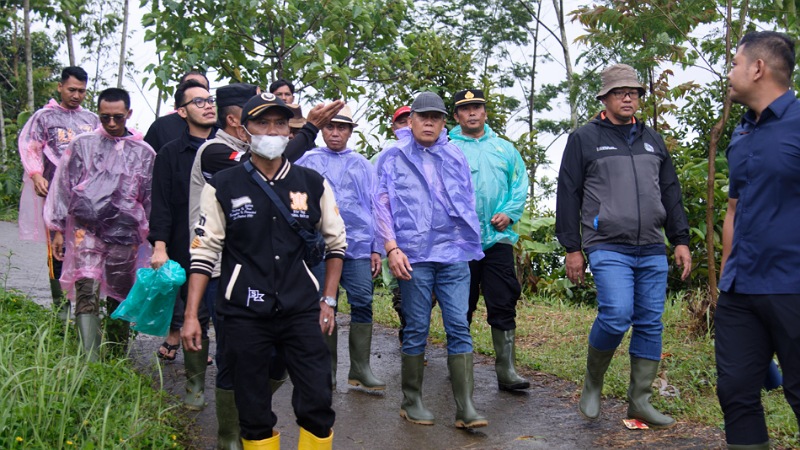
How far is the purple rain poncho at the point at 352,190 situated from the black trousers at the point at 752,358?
3.11 meters

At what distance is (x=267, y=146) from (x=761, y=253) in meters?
2.48

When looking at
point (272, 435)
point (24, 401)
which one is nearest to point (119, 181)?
point (24, 401)

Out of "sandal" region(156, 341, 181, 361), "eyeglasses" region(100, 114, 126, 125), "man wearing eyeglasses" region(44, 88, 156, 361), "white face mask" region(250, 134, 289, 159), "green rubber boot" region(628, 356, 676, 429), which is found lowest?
"sandal" region(156, 341, 181, 361)

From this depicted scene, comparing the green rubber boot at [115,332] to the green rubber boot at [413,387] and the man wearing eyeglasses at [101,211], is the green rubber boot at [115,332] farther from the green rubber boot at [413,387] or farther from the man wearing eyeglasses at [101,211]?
the green rubber boot at [413,387]

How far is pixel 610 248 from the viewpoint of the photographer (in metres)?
5.66

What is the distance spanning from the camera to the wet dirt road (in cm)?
541

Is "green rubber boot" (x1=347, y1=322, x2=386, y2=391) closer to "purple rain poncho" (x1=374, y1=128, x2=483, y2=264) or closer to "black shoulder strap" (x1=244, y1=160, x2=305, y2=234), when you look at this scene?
"purple rain poncho" (x1=374, y1=128, x2=483, y2=264)

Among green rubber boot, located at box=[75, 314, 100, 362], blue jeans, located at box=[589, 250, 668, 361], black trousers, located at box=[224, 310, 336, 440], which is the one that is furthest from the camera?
green rubber boot, located at box=[75, 314, 100, 362]

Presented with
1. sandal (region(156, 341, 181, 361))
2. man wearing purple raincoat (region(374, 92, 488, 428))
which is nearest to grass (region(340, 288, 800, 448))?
man wearing purple raincoat (region(374, 92, 488, 428))

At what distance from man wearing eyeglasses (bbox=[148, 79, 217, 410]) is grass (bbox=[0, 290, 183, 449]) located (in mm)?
287

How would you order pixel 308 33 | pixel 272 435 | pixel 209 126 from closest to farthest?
pixel 272 435 → pixel 209 126 → pixel 308 33

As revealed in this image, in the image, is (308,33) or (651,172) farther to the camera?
(308,33)

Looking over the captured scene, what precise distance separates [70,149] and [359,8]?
3.29 meters

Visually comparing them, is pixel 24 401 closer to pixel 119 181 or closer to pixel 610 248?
pixel 119 181
